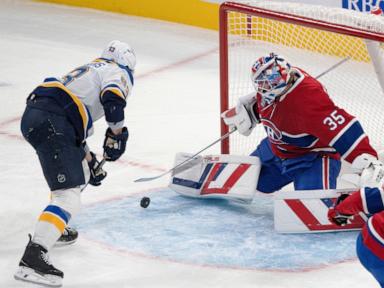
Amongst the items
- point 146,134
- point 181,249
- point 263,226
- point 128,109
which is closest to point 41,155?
point 181,249

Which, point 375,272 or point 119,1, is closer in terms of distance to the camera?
point 375,272

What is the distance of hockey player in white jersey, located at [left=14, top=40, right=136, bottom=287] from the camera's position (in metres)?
3.85

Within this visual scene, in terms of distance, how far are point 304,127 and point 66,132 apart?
95 cm

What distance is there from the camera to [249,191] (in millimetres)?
4668

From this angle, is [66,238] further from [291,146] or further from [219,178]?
[291,146]

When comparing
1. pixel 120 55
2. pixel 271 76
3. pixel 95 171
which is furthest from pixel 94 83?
pixel 271 76

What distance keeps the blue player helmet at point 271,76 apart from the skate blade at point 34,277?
3.79 feet

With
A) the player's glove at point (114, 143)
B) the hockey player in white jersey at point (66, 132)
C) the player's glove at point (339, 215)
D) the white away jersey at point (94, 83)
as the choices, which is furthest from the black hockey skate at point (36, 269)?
the player's glove at point (339, 215)

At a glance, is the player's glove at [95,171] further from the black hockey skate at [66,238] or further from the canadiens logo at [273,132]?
the canadiens logo at [273,132]

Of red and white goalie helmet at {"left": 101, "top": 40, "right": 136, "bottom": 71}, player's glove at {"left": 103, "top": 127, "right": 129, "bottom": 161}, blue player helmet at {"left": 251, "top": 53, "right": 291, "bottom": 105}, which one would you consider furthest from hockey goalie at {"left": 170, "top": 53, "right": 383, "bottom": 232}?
player's glove at {"left": 103, "top": 127, "right": 129, "bottom": 161}

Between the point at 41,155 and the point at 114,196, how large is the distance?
3.11ft

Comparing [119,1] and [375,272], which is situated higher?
[375,272]

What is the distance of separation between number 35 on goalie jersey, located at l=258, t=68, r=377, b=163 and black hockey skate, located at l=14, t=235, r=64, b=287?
1142 millimetres

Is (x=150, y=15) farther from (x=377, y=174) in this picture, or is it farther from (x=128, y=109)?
(x=377, y=174)
